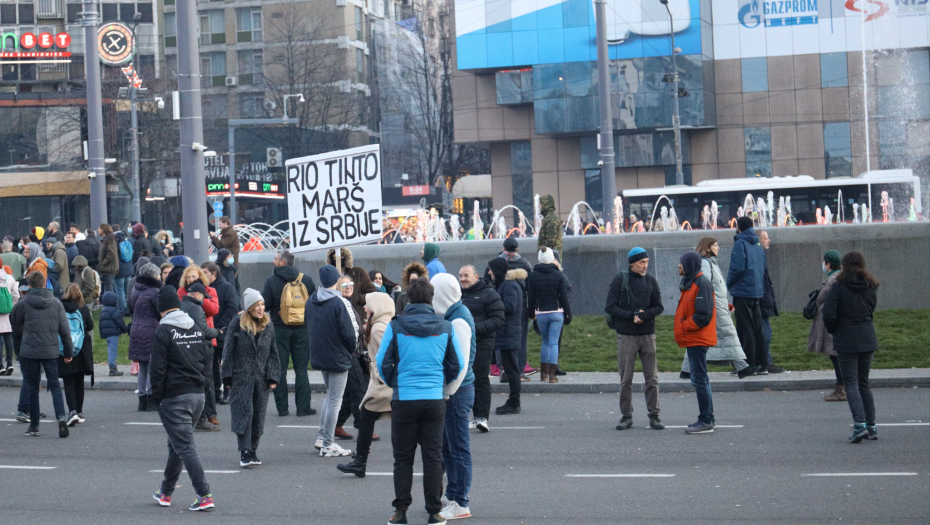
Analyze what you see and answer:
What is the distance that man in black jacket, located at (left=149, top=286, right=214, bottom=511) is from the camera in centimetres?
805

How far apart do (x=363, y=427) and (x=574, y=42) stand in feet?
160

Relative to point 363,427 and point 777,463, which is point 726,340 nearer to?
point 777,463

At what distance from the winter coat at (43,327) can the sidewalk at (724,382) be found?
402cm

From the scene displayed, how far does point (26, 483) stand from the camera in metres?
9.27

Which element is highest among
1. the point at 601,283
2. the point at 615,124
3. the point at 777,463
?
the point at 615,124

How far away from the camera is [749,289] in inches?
564

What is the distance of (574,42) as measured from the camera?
5572cm

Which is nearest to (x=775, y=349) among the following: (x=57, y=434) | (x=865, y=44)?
(x=57, y=434)

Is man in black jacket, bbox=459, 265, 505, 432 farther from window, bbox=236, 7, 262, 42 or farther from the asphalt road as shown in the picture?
window, bbox=236, 7, 262, 42

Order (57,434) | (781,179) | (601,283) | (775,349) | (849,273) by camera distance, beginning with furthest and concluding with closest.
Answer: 1. (781,179)
2. (601,283)
3. (775,349)
4. (57,434)
5. (849,273)

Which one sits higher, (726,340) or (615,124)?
(615,124)

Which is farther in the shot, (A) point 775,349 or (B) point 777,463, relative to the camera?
(A) point 775,349

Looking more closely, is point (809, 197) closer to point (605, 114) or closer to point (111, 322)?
point (605, 114)

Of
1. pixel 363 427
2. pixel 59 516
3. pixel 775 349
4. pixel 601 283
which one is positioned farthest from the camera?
pixel 601 283
